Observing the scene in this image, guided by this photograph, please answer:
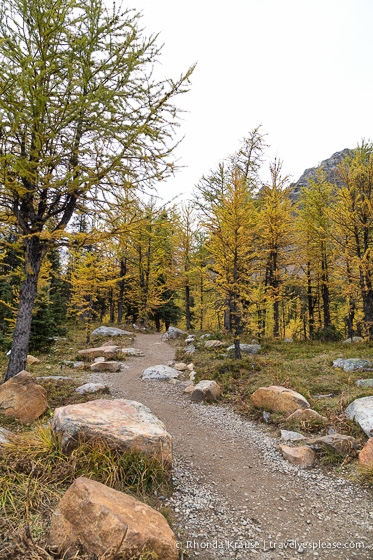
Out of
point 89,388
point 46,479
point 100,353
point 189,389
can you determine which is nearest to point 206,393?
point 189,389

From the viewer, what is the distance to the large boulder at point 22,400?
5520 millimetres

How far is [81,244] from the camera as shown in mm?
6211

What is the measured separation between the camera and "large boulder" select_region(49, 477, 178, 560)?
7.93 feet

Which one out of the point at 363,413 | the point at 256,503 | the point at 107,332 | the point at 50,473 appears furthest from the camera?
the point at 107,332

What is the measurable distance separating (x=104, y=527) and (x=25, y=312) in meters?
5.40

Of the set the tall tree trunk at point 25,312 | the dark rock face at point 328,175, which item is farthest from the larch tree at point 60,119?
the dark rock face at point 328,175

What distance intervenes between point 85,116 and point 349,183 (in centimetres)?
1205

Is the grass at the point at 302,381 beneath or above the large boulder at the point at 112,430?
beneath

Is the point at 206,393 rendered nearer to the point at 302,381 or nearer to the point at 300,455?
the point at 302,381

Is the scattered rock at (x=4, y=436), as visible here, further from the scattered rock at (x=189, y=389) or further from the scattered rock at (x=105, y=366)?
the scattered rock at (x=105, y=366)

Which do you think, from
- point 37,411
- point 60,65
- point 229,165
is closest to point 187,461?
point 37,411

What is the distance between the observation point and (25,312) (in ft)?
22.2

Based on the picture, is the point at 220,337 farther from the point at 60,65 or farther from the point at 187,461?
the point at 60,65

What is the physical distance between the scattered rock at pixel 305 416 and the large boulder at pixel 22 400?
5055mm
